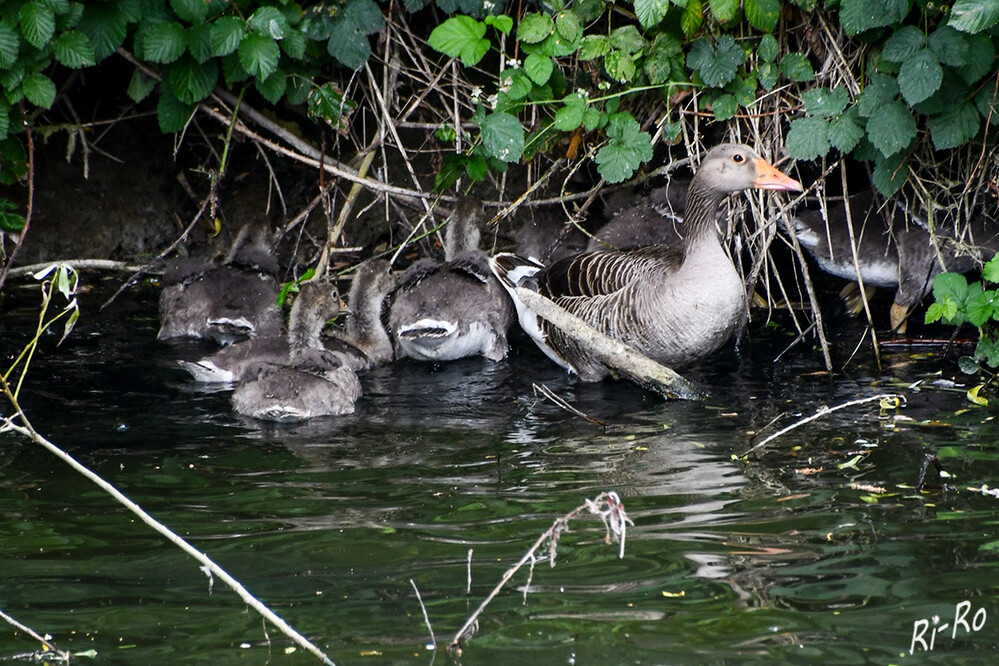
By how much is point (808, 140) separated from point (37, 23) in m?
4.94

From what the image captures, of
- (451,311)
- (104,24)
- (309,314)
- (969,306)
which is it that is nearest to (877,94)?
(969,306)

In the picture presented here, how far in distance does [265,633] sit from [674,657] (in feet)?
4.56

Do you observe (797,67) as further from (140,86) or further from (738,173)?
(140,86)

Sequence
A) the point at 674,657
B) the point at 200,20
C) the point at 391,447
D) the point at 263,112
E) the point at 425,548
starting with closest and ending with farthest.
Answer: the point at 674,657, the point at 425,548, the point at 391,447, the point at 200,20, the point at 263,112

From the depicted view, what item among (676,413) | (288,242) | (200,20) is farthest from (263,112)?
(676,413)

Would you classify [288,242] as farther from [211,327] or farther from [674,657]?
[674,657]

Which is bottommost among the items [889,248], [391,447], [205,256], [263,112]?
[391,447]

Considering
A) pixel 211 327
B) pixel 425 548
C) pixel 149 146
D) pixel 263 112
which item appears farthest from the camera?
pixel 149 146

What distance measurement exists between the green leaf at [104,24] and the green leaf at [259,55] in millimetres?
894

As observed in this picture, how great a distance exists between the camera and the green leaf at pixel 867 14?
21.8 ft

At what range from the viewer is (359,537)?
4.76 meters

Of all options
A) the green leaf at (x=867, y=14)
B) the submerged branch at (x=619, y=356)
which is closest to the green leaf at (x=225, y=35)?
the submerged branch at (x=619, y=356)

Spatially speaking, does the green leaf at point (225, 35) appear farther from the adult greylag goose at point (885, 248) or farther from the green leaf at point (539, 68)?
the adult greylag goose at point (885, 248)

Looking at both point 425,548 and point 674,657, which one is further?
point 425,548
